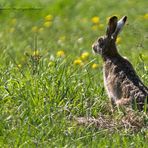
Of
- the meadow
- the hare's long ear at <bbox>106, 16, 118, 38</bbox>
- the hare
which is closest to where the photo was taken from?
the meadow

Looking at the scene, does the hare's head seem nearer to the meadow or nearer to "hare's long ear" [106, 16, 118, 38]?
"hare's long ear" [106, 16, 118, 38]

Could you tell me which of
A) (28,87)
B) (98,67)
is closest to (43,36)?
(98,67)

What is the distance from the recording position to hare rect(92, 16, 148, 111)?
24.5 ft

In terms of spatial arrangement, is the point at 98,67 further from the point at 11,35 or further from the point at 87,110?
the point at 11,35

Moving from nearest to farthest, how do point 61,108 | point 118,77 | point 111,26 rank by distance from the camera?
point 61,108
point 118,77
point 111,26

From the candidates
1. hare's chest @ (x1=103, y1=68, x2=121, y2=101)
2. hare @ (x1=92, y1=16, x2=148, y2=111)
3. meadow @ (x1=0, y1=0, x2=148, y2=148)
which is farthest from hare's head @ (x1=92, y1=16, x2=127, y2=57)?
hare's chest @ (x1=103, y1=68, x2=121, y2=101)

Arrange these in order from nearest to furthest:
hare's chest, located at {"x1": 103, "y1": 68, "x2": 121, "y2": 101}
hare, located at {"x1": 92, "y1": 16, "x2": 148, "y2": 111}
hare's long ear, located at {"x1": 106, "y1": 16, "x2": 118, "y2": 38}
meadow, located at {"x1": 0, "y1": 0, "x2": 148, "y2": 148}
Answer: meadow, located at {"x1": 0, "y1": 0, "x2": 148, "y2": 148} → hare, located at {"x1": 92, "y1": 16, "x2": 148, "y2": 111} → hare's chest, located at {"x1": 103, "y1": 68, "x2": 121, "y2": 101} → hare's long ear, located at {"x1": 106, "y1": 16, "x2": 118, "y2": 38}

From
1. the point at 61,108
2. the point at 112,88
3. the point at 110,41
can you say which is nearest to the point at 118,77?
the point at 112,88

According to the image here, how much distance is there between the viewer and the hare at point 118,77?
7480 millimetres

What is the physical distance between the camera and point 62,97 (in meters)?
7.61

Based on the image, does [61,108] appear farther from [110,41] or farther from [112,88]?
[110,41]

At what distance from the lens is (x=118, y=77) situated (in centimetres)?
788

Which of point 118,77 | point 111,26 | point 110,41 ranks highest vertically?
point 111,26

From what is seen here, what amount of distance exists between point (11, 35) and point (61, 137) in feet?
21.1
